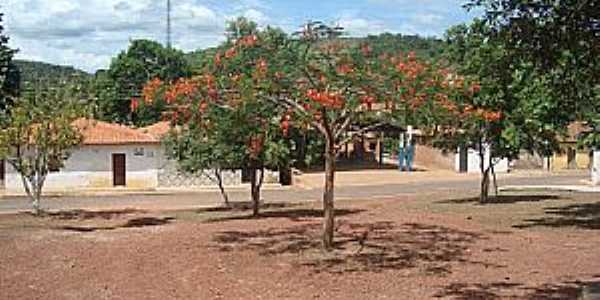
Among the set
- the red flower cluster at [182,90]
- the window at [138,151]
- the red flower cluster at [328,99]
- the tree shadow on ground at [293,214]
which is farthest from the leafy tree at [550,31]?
the window at [138,151]

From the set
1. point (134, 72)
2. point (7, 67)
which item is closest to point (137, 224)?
point (7, 67)

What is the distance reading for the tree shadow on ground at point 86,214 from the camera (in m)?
28.8

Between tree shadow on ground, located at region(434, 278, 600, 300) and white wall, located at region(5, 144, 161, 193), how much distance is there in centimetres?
3328

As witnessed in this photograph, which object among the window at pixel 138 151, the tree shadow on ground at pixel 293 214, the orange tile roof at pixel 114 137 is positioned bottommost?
the tree shadow on ground at pixel 293 214

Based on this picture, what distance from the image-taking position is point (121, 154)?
44938mm

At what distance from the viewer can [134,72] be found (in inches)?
2795

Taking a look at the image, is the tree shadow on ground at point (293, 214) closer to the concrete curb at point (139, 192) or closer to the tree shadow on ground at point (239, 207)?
the tree shadow on ground at point (239, 207)

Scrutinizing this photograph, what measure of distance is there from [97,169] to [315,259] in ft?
100

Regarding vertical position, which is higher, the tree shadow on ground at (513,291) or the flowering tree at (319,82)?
the flowering tree at (319,82)

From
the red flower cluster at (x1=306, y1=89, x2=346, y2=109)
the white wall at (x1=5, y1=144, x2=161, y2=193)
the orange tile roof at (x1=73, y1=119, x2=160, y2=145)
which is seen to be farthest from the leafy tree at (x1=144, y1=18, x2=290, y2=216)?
the white wall at (x1=5, y1=144, x2=161, y2=193)

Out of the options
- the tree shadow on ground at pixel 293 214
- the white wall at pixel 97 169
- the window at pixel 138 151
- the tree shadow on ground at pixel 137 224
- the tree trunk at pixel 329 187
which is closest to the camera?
the tree trunk at pixel 329 187

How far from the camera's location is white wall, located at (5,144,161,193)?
147 ft

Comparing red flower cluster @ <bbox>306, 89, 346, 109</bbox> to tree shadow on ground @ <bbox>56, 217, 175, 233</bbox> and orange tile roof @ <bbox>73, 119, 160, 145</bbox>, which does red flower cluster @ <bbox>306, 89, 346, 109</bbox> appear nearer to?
tree shadow on ground @ <bbox>56, 217, 175, 233</bbox>

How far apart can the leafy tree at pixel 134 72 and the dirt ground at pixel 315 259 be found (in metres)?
43.1
